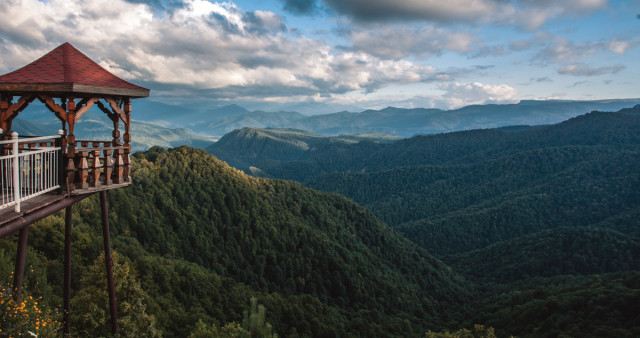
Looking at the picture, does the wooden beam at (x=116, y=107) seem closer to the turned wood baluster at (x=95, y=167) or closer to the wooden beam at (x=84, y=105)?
the wooden beam at (x=84, y=105)

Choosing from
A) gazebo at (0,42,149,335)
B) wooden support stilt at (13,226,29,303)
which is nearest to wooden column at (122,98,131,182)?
gazebo at (0,42,149,335)

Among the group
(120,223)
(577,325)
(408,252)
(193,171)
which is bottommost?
(408,252)

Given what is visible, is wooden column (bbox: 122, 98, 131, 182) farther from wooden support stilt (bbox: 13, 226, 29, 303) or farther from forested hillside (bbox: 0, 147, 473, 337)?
forested hillside (bbox: 0, 147, 473, 337)

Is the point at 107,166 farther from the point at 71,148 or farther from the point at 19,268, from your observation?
the point at 19,268

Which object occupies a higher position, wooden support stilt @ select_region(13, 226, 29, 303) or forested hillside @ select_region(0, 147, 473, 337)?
wooden support stilt @ select_region(13, 226, 29, 303)

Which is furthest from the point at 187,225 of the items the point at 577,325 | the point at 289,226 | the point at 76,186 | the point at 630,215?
the point at 630,215

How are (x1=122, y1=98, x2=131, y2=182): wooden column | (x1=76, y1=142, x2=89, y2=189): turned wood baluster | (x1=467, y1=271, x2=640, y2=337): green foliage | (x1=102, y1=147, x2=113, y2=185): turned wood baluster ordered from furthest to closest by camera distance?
(x1=467, y1=271, x2=640, y2=337): green foliage → (x1=122, y1=98, x2=131, y2=182): wooden column → (x1=102, y1=147, x2=113, y2=185): turned wood baluster → (x1=76, y1=142, x2=89, y2=189): turned wood baluster

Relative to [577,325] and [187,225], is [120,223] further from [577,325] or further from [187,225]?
[577,325]

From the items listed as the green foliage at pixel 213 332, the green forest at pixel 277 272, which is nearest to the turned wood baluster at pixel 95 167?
the green forest at pixel 277 272
